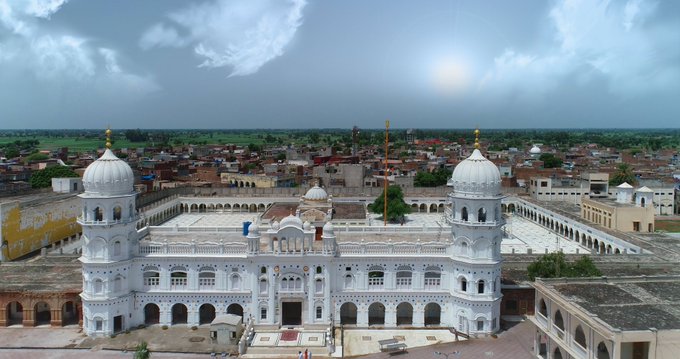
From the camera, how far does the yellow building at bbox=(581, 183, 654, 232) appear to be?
49656mm

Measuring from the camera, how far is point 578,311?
21188 millimetres

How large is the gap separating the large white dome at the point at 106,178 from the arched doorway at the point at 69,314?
6.94 meters

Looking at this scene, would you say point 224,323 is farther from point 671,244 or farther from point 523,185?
point 523,185

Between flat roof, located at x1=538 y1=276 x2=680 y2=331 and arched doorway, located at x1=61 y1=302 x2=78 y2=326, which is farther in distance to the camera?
arched doorway, located at x1=61 y1=302 x2=78 y2=326

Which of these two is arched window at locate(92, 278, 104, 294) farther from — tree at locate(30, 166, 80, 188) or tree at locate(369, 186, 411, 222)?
tree at locate(30, 166, 80, 188)

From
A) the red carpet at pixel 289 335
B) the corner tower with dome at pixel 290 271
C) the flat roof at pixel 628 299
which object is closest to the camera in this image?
the flat roof at pixel 628 299

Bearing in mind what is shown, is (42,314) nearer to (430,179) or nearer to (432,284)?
(432,284)

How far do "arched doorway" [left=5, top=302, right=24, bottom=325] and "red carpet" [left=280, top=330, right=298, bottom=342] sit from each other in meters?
14.1

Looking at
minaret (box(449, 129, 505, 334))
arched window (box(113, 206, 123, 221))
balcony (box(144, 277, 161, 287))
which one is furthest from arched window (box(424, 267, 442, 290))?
arched window (box(113, 206, 123, 221))

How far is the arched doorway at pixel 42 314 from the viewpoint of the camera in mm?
29328

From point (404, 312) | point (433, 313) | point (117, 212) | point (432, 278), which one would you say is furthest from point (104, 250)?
point (433, 313)

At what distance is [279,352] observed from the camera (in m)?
25.8

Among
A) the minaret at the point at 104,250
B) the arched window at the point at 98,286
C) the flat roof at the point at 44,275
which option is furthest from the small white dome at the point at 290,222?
the flat roof at the point at 44,275

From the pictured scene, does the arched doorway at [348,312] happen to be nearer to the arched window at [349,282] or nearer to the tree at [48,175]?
the arched window at [349,282]
